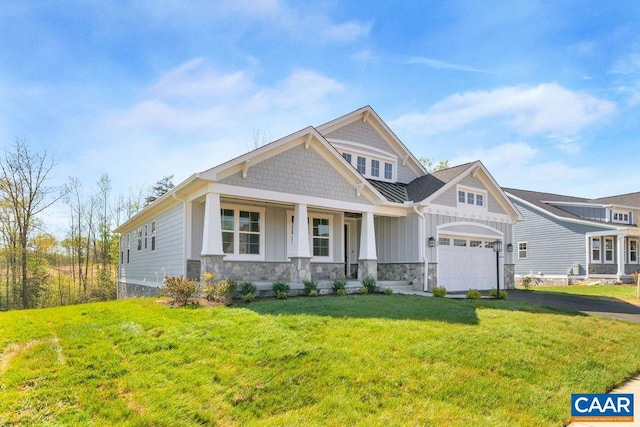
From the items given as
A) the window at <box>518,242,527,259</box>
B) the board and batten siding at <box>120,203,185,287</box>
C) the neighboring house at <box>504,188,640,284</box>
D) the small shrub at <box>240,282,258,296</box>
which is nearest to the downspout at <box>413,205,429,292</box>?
the small shrub at <box>240,282,258,296</box>

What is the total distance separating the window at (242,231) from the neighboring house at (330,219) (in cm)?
3

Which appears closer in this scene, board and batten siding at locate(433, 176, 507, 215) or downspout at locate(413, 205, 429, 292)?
downspout at locate(413, 205, 429, 292)

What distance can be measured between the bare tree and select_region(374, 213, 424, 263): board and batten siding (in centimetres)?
2103

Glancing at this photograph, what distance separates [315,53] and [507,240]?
479 inches

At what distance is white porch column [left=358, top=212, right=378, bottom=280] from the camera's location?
13680mm

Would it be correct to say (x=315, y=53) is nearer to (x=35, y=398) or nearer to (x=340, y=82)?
(x=340, y=82)

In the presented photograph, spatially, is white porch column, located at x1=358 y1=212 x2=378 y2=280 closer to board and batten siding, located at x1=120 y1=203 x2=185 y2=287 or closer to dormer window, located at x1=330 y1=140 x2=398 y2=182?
dormer window, located at x1=330 y1=140 x2=398 y2=182

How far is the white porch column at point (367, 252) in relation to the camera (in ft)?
44.9

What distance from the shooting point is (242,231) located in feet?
42.1

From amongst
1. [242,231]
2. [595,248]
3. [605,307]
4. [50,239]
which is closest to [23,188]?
[50,239]

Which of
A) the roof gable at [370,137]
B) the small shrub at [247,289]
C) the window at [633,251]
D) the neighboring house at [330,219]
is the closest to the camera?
the small shrub at [247,289]

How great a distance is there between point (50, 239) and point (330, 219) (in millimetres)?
20530

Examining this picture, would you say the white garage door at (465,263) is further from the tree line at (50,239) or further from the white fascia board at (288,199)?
the tree line at (50,239)

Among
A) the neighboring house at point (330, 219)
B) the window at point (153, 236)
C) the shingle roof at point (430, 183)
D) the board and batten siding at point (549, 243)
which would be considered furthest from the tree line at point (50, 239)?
the board and batten siding at point (549, 243)
